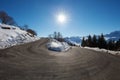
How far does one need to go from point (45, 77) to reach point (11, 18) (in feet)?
236

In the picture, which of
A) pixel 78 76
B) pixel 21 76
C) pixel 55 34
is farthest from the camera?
pixel 55 34

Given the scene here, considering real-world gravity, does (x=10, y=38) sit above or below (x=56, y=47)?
above

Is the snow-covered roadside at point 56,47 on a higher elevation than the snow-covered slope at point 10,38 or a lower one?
lower

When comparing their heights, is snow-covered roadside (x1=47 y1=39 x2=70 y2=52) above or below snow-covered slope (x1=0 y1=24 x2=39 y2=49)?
below

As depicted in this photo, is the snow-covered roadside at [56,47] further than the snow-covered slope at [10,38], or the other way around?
the snow-covered roadside at [56,47]

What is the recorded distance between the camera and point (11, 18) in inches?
2793

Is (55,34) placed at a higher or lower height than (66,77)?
higher

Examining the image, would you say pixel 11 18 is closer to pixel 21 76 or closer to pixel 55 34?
pixel 55 34

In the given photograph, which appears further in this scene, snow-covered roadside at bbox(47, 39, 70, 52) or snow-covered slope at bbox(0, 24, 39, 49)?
snow-covered roadside at bbox(47, 39, 70, 52)

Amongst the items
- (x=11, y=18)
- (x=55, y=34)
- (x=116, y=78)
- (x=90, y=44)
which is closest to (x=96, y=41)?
(x=90, y=44)

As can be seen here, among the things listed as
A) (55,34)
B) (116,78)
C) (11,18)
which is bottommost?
(116,78)

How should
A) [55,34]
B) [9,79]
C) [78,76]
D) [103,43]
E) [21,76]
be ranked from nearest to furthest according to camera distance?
[9,79]
[21,76]
[78,76]
[103,43]
[55,34]

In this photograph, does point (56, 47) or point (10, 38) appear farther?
point (10, 38)

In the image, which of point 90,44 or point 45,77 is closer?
point 45,77
